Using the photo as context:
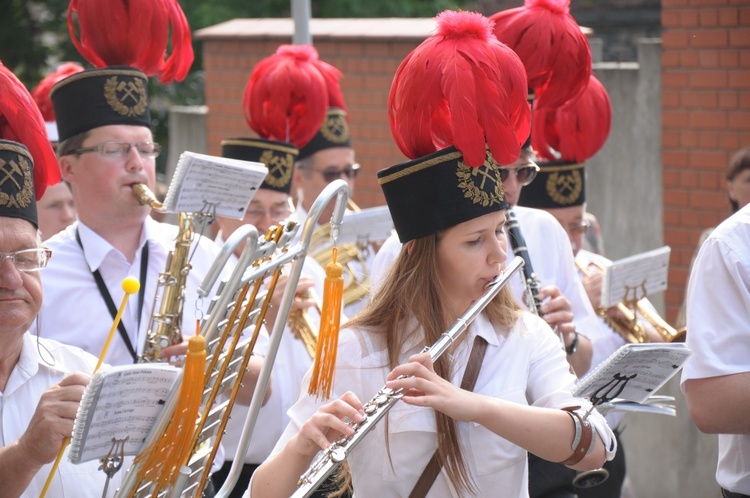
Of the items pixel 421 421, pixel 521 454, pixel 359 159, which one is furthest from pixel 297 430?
pixel 359 159

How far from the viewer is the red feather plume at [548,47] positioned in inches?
180

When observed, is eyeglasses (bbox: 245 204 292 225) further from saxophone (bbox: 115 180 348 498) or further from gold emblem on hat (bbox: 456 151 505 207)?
saxophone (bbox: 115 180 348 498)

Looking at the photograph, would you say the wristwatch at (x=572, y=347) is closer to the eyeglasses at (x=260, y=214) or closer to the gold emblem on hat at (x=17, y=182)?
the eyeglasses at (x=260, y=214)

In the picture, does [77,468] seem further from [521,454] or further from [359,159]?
[359,159]

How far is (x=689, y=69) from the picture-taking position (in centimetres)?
691

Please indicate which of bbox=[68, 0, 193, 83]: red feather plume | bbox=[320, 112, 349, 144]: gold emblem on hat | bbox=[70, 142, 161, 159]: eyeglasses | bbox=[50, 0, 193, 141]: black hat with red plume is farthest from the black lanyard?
bbox=[320, 112, 349, 144]: gold emblem on hat

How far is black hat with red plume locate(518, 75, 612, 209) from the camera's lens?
17.6 ft

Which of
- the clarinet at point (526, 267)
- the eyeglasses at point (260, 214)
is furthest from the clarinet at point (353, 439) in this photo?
the eyeglasses at point (260, 214)

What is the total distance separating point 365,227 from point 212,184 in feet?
7.10

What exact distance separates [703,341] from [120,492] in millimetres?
1842

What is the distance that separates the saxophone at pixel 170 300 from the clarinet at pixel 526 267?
1204 millimetres

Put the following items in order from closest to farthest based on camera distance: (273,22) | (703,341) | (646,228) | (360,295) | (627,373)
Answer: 1. (627,373)
2. (703,341)
3. (360,295)
4. (646,228)
5. (273,22)

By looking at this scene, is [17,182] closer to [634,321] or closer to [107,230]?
[107,230]

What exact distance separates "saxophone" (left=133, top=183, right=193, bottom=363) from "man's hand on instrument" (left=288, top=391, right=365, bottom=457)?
1.07 meters
